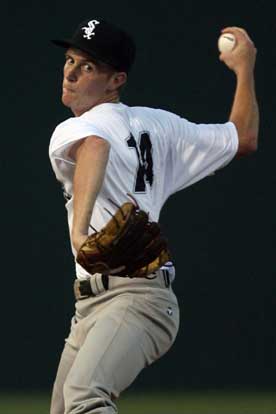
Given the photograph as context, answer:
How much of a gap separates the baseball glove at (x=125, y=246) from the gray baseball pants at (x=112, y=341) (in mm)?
241

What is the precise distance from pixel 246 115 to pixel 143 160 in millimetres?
487

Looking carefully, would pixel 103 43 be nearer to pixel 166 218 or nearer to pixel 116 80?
pixel 116 80

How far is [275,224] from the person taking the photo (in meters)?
8.25

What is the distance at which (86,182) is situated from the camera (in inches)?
173

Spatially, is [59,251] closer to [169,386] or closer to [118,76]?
[169,386]

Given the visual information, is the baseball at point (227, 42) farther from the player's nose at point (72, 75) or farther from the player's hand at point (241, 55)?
the player's nose at point (72, 75)

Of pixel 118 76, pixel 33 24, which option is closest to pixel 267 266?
pixel 33 24

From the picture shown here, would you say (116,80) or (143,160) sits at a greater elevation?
(116,80)

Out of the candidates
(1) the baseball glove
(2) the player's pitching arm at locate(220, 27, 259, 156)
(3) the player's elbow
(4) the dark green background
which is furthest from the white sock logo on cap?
(4) the dark green background

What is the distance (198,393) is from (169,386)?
174mm

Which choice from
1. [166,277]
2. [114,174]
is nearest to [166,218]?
[166,277]

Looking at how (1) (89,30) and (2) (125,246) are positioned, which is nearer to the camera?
(2) (125,246)

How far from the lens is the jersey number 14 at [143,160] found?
15.5 feet

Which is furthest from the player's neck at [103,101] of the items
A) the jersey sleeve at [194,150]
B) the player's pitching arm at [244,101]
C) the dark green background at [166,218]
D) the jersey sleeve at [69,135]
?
the dark green background at [166,218]
